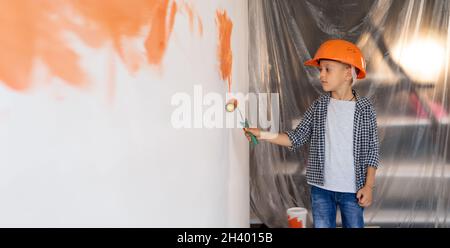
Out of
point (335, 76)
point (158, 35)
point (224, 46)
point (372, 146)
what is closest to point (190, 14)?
point (158, 35)

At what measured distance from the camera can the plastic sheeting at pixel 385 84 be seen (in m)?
2.42

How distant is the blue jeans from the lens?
65.4 inches

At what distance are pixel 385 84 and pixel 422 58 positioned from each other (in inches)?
9.0

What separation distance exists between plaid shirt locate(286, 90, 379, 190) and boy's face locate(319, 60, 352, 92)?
6cm

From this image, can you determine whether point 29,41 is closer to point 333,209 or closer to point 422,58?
point 333,209

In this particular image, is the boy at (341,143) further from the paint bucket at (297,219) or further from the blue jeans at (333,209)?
the paint bucket at (297,219)

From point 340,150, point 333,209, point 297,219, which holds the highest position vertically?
point 340,150

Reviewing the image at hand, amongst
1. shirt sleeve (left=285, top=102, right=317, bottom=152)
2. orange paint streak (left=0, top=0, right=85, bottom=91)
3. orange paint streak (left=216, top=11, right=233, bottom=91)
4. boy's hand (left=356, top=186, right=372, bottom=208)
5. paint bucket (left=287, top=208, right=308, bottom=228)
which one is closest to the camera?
orange paint streak (left=0, top=0, right=85, bottom=91)

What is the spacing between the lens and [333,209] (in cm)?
172

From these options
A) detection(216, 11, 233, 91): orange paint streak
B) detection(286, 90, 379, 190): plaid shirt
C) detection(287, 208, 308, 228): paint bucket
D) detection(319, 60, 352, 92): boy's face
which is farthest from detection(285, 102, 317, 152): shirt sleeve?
detection(287, 208, 308, 228): paint bucket

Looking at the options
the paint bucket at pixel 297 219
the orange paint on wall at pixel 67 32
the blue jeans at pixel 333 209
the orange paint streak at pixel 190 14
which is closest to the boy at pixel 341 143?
the blue jeans at pixel 333 209

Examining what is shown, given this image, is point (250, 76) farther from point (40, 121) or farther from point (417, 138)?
Result: point (40, 121)

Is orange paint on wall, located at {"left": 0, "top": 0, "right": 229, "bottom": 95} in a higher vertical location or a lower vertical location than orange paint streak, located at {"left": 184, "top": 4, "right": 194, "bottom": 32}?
lower

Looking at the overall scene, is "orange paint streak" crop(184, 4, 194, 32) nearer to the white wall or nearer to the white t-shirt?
the white wall
